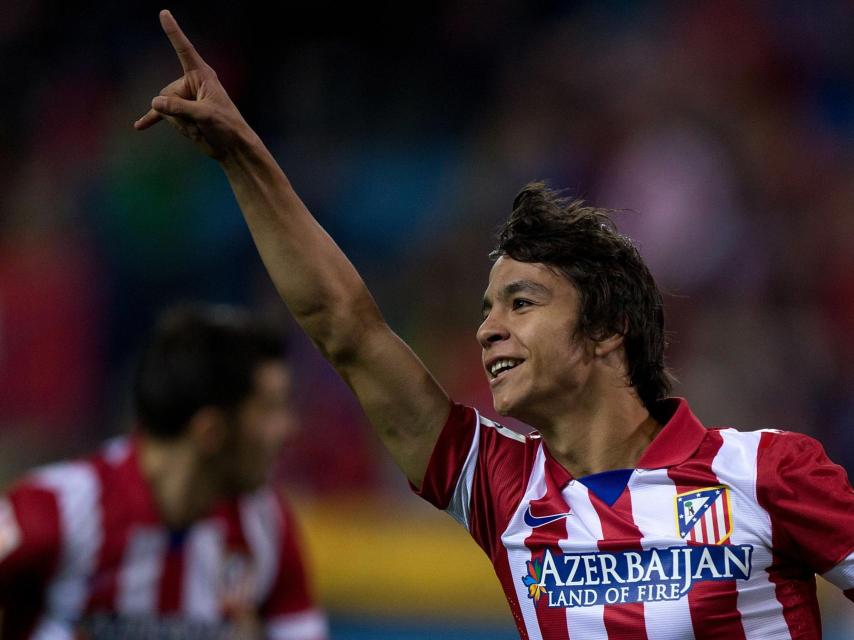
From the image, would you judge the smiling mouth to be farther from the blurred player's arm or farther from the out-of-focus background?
the out-of-focus background

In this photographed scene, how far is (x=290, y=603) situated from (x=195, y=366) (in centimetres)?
79

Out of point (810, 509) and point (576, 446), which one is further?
point (576, 446)

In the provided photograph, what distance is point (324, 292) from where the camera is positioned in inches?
115

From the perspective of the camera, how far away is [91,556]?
3697mm

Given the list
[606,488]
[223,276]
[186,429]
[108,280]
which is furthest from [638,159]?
[606,488]

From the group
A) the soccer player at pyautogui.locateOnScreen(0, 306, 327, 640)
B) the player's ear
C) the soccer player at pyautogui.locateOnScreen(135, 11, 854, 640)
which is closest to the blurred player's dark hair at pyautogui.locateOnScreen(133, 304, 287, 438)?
the soccer player at pyautogui.locateOnScreen(0, 306, 327, 640)

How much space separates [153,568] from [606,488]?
1571mm

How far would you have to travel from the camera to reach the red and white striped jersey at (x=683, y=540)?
2.64 metres

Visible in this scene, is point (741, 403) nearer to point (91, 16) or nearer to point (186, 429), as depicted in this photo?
point (186, 429)

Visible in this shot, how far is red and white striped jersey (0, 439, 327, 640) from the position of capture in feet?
11.9

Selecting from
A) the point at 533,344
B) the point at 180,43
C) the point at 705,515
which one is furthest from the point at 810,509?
the point at 180,43

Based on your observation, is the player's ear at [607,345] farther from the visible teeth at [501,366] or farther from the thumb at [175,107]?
the thumb at [175,107]

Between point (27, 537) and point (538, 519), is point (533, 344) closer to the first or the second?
point (538, 519)

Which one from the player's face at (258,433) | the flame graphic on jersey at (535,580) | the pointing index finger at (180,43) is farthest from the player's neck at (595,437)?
the player's face at (258,433)
